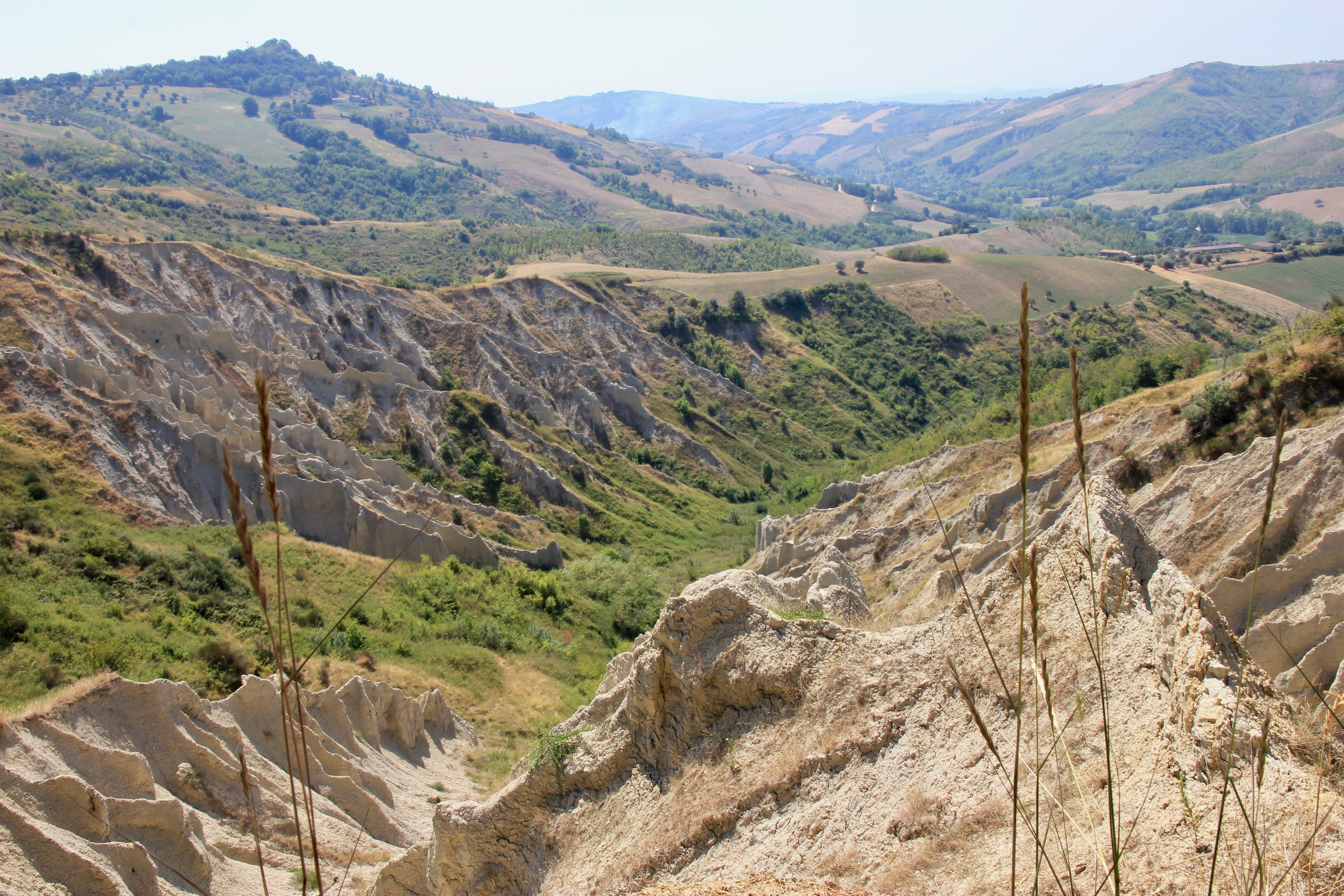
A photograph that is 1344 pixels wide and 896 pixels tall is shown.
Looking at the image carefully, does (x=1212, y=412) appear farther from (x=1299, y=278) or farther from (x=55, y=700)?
(x=1299, y=278)

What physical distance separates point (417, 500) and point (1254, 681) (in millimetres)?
43331

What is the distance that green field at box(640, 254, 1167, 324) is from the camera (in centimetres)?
11338

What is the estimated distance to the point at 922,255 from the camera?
5458 inches

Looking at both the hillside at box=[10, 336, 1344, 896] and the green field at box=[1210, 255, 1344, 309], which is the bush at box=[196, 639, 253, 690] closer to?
the hillside at box=[10, 336, 1344, 896]

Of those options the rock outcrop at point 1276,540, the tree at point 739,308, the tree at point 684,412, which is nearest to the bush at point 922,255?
the tree at point 739,308

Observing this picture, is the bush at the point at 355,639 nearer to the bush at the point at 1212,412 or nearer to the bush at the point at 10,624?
the bush at the point at 10,624

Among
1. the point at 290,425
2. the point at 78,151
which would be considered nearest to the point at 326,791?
the point at 290,425

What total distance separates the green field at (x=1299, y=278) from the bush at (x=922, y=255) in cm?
4550

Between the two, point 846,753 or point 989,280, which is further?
point 989,280

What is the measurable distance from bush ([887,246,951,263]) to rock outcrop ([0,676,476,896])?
423 feet

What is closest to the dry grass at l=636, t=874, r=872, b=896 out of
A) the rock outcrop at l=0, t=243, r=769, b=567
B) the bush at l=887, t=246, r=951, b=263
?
the rock outcrop at l=0, t=243, r=769, b=567

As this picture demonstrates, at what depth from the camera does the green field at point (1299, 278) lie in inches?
5123

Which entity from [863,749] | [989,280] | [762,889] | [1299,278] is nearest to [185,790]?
[762,889]

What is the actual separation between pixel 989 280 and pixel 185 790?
135 metres
